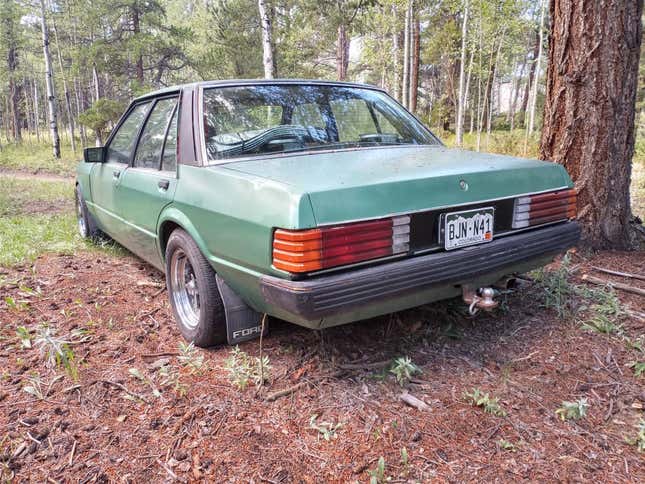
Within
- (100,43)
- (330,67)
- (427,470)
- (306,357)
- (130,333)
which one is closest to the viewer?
(427,470)

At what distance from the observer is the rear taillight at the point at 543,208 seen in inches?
98.4

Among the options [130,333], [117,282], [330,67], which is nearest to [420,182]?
[130,333]

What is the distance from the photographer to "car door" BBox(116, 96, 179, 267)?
2.92 meters

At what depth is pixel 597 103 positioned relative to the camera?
3635 millimetres

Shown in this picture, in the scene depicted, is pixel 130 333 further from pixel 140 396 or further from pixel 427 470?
pixel 427 470

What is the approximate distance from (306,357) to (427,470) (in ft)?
3.13

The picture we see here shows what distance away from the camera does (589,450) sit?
189cm

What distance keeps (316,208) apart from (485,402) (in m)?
1.21

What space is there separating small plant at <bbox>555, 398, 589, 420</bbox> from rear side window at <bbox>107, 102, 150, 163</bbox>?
3.30m

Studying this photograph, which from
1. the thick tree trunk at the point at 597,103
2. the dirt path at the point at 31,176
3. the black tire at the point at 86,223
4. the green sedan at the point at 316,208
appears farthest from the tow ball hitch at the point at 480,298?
the dirt path at the point at 31,176

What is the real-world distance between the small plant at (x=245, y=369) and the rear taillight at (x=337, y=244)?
0.73m

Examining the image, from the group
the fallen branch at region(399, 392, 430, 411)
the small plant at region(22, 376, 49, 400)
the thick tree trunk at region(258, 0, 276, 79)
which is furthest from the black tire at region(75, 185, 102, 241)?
the thick tree trunk at region(258, 0, 276, 79)

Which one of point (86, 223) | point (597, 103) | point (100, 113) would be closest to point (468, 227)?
point (597, 103)

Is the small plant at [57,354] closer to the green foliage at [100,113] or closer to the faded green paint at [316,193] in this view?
the faded green paint at [316,193]
